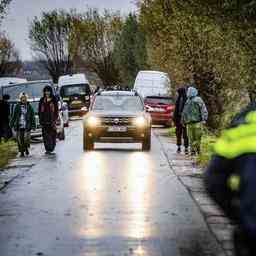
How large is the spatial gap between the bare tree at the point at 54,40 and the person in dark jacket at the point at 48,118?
8841 centimetres

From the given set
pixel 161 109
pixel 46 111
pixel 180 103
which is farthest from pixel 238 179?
pixel 161 109

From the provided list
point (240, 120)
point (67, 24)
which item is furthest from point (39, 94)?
point (67, 24)

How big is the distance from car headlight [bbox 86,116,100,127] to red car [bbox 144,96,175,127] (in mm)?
17924

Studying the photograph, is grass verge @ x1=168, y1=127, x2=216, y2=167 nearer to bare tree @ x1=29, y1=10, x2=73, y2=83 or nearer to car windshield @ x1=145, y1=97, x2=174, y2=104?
car windshield @ x1=145, y1=97, x2=174, y2=104

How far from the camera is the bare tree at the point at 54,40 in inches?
4471

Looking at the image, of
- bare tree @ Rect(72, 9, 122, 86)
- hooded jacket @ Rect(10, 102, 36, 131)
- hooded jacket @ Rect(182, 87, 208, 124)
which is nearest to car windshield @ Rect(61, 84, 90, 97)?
hooded jacket @ Rect(10, 102, 36, 131)

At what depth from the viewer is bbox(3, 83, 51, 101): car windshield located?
3409cm

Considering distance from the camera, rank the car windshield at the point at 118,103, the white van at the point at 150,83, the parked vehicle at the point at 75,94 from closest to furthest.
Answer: the car windshield at the point at 118,103
the white van at the point at 150,83
the parked vehicle at the point at 75,94

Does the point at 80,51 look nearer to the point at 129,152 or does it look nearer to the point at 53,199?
the point at 129,152

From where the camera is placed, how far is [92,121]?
25.9m

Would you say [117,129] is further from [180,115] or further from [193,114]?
[193,114]

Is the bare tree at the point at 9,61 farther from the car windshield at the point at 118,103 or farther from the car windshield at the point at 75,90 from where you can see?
the car windshield at the point at 118,103

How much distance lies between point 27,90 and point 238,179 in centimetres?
3021

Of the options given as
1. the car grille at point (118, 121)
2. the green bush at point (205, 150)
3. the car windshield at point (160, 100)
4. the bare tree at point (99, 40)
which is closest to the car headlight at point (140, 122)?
the car grille at point (118, 121)
